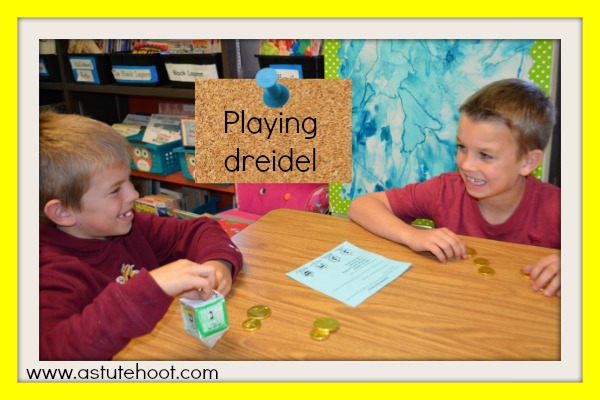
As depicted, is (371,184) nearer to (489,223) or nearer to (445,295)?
(489,223)

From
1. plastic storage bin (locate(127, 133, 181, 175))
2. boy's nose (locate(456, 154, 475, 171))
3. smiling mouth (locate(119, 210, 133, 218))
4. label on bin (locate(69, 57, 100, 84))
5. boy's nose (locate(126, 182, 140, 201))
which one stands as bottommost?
smiling mouth (locate(119, 210, 133, 218))

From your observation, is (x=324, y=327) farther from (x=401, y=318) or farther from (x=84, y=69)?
(x=84, y=69)

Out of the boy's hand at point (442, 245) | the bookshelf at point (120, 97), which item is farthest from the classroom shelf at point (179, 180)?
the boy's hand at point (442, 245)

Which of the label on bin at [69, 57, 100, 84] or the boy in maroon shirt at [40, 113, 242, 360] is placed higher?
the label on bin at [69, 57, 100, 84]

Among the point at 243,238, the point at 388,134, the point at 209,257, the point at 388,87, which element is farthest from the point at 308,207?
the point at 209,257

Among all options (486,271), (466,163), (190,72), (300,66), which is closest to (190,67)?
(190,72)

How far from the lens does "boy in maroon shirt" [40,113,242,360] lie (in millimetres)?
739

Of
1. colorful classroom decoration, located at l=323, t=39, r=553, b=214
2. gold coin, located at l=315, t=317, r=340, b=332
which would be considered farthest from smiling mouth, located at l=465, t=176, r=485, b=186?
gold coin, located at l=315, t=317, r=340, b=332

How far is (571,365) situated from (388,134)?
102 cm

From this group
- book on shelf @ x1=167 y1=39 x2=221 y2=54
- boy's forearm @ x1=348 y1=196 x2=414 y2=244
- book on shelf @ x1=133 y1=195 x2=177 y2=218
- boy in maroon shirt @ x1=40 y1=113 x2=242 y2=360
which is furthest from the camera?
book on shelf @ x1=133 y1=195 x2=177 y2=218

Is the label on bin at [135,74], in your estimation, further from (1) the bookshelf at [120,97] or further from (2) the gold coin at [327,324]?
(2) the gold coin at [327,324]

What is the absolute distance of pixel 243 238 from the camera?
1155mm

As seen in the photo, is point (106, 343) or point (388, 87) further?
point (388, 87)

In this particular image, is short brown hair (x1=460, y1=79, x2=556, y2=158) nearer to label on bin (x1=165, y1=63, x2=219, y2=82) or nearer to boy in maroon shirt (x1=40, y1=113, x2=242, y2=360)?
boy in maroon shirt (x1=40, y1=113, x2=242, y2=360)
